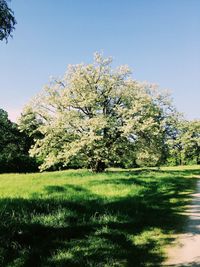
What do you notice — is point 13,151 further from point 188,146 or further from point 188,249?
point 188,249

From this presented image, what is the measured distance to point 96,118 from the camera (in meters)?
31.9

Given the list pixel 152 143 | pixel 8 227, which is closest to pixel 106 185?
pixel 8 227

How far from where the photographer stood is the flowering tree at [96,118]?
32.8 m

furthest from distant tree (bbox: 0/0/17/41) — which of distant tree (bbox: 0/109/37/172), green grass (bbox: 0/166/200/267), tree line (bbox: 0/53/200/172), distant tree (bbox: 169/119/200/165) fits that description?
distant tree (bbox: 169/119/200/165)

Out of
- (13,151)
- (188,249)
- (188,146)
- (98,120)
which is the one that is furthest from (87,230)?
(188,146)

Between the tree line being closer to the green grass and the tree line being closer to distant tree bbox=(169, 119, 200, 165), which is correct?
the green grass

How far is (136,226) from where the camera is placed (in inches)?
396

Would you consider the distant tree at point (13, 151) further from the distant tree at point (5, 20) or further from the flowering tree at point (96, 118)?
the distant tree at point (5, 20)

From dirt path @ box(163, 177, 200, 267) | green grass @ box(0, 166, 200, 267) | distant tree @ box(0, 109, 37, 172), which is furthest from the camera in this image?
distant tree @ box(0, 109, 37, 172)

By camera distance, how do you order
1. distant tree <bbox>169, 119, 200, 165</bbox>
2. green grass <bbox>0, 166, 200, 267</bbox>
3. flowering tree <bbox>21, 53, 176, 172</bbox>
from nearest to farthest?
green grass <bbox>0, 166, 200, 267</bbox>, flowering tree <bbox>21, 53, 176, 172</bbox>, distant tree <bbox>169, 119, 200, 165</bbox>

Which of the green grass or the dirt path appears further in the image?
the green grass

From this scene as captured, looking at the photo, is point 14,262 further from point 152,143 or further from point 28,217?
point 152,143

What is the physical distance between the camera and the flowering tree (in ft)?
107

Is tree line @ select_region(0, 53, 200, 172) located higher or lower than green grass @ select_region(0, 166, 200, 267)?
higher
